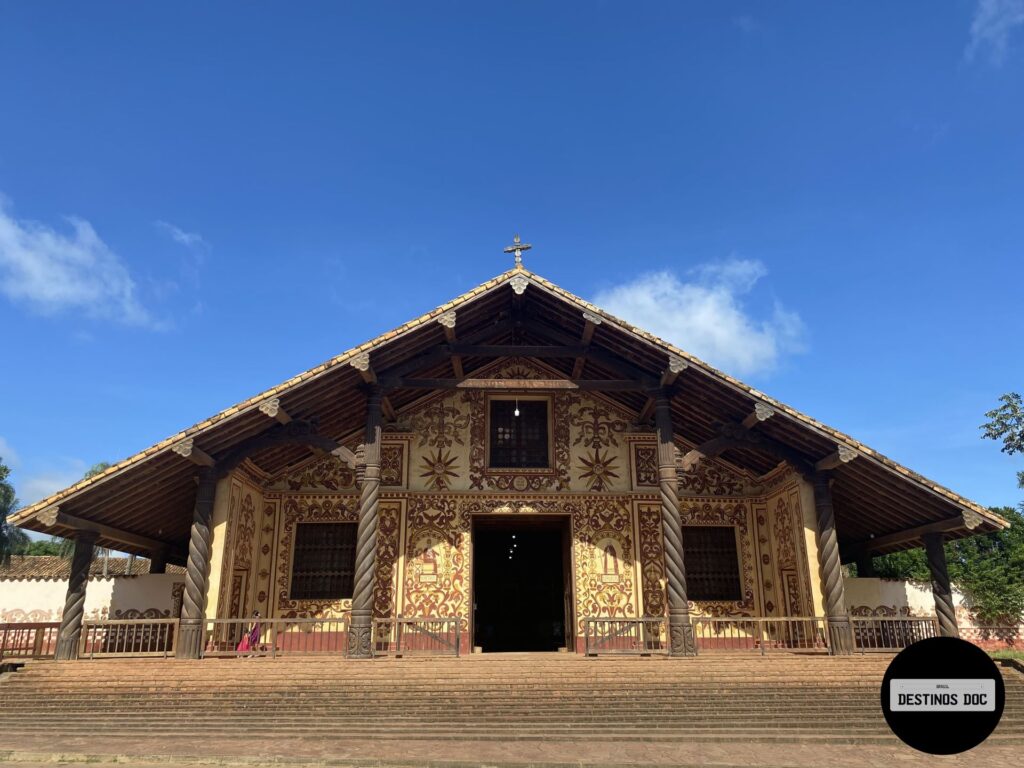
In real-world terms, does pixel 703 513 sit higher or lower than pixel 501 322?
lower

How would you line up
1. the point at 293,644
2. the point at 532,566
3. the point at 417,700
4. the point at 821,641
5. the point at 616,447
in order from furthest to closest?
the point at 532,566 < the point at 616,447 < the point at 293,644 < the point at 821,641 < the point at 417,700

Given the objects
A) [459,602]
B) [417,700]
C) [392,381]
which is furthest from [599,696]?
[392,381]

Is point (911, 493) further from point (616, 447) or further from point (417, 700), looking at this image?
point (417, 700)

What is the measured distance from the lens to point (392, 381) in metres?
12.8

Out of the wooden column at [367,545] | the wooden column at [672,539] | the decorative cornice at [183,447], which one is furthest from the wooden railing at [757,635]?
the decorative cornice at [183,447]

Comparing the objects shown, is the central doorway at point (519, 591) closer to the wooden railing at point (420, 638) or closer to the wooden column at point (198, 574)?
the wooden railing at point (420, 638)

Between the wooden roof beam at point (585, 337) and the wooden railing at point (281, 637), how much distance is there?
6527 mm

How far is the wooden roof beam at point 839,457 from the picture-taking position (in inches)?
456

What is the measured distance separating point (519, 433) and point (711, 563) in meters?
4.90

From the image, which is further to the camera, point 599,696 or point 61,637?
point 61,637

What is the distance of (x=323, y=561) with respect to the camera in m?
14.7

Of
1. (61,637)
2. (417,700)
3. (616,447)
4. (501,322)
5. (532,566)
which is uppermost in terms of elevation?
(501,322)

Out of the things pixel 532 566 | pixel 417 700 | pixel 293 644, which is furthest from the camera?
pixel 532 566

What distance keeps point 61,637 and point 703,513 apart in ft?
39.4
